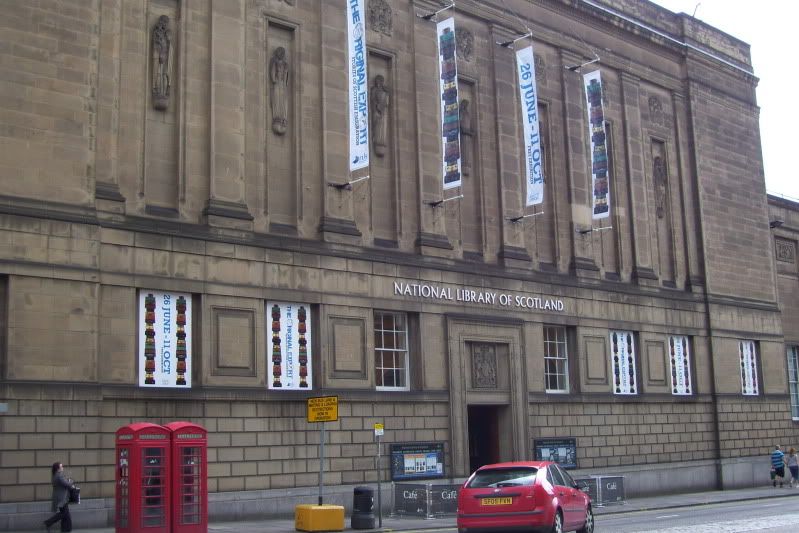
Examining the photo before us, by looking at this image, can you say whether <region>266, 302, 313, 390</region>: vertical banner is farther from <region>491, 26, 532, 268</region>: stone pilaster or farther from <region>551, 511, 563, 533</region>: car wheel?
<region>551, 511, 563, 533</region>: car wheel

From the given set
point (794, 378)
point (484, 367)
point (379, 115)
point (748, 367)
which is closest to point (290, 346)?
point (484, 367)

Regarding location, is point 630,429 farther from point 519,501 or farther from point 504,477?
point 519,501

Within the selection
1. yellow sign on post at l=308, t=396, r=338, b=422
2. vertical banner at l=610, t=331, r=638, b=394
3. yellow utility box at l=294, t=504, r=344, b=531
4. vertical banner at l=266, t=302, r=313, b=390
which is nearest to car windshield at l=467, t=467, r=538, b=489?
yellow utility box at l=294, t=504, r=344, b=531

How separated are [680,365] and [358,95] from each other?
19628mm

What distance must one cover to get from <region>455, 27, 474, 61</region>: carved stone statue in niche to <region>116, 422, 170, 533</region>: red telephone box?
19601mm

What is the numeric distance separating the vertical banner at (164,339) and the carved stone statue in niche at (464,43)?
14.1 m

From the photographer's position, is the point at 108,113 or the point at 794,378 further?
the point at 794,378

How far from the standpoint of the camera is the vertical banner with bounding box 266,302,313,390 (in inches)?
1112

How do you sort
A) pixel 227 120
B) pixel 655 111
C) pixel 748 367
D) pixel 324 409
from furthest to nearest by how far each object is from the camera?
pixel 748 367 → pixel 655 111 → pixel 227 120 → pixel 324 409

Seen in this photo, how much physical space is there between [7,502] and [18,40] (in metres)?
10.3

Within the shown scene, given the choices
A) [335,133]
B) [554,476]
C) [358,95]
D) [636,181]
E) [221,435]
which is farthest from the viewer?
[636,181]

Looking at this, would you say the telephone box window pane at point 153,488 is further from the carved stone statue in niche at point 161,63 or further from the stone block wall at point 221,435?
the carved stone statue in niche at point 161,63

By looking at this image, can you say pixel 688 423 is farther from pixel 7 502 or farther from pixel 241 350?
pixel 7 502

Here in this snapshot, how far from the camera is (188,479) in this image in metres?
A: 20.5
